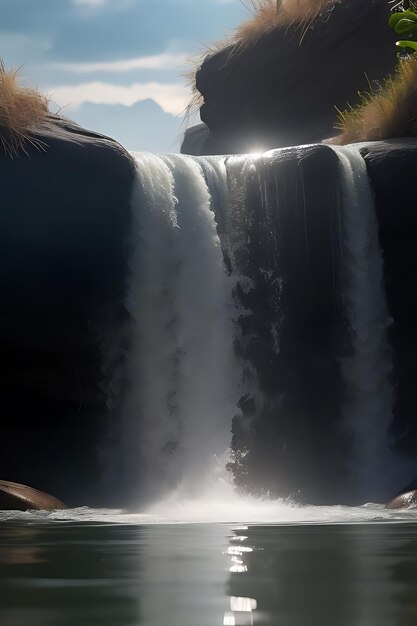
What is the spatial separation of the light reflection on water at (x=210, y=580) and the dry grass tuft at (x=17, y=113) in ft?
23.9

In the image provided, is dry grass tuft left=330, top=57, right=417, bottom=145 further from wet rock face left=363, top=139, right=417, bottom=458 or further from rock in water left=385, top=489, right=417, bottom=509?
rock in water left=385, top=489, right=417, bottom=509

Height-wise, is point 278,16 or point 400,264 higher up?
point 278,16

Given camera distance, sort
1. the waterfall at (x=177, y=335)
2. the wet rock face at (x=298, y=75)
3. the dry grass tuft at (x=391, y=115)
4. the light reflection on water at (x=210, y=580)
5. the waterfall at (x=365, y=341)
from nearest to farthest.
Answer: the light reflection on water at (x=210, y=580), the waterfall at (x=177, y=335), the waterfall at (x=365, y=341), the dry grass tuft at (x=391, y=115), the wet rock face at (x=298, y=75)

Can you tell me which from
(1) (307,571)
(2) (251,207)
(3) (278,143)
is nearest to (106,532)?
(1) (307,571)

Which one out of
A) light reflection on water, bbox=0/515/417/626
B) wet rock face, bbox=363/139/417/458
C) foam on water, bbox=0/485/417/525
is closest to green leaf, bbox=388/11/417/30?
wet rock face, bbox=363/139/417/458

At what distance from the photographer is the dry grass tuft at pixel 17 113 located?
10961mm

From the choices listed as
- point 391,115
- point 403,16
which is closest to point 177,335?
point 391,115

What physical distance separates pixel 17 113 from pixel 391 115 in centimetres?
488

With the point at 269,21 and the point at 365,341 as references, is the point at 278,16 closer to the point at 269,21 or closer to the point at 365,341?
the point at 269,21

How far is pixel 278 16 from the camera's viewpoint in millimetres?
19531

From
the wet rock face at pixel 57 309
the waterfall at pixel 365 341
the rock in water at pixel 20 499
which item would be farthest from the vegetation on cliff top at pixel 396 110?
the rock in water at pixel 20 499

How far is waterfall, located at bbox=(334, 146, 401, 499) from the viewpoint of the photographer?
421 inches

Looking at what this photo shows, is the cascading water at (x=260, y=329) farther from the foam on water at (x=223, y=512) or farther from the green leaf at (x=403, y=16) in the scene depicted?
the green leaf at (x=403, y=16)

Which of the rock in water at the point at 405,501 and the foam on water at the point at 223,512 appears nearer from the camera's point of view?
the foam on water at the point at 223,512
